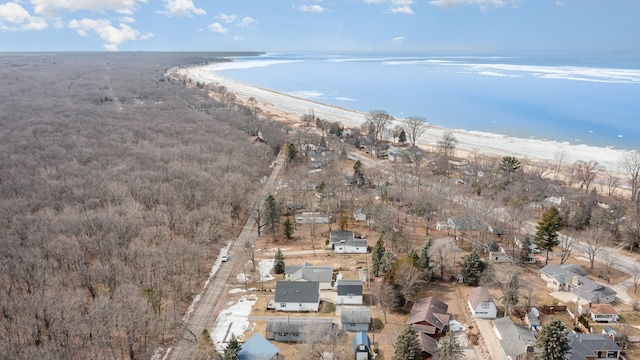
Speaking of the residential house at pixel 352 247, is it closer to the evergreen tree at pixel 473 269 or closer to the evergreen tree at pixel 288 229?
the evergreen tree at pixel 288 229

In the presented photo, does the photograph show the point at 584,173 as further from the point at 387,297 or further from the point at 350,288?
the point at 350,288

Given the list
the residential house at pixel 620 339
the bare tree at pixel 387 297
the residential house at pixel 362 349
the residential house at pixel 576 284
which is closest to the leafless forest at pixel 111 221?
the residential house at pixel 362 349

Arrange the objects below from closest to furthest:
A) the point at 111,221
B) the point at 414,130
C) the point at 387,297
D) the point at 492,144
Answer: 1. the point at 387,297
2. the point at 111,221
3. the point at 414,130
4. the point at 492,144

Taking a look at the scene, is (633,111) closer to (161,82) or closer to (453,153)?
(453,153)

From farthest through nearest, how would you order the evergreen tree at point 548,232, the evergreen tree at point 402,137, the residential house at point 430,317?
the evergreen tree at point 402,137
the evergreen tree at point 548,232
the residential house at point 430,317

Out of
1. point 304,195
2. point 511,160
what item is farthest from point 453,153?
point 304,195

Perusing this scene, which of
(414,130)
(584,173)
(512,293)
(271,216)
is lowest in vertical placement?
(512,293)

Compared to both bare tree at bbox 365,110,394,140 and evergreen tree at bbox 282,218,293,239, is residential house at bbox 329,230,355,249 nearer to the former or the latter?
evergreen tree at bbox 282,218,293,239

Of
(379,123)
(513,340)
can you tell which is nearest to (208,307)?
(513,340)
